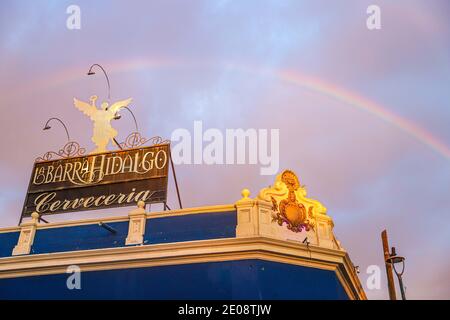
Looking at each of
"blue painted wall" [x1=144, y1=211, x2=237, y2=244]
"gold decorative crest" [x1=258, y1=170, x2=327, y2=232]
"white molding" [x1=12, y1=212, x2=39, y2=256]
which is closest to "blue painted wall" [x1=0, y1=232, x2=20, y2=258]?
"white molding" [x1=12, y1=212, x2=39, y2=256]

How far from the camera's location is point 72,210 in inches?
709

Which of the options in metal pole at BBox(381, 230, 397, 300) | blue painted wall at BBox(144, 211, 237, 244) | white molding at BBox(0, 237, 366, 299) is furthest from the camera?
metal pole at BBox(381, 230, 397, 300)

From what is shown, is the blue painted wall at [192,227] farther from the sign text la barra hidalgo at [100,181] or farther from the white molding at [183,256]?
the sign text la barra hidalgo at [100,181]

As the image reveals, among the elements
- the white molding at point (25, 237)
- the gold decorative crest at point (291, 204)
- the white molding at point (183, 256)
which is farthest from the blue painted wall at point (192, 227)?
the white molding at point (25, 237)

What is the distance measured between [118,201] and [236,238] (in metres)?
5.66

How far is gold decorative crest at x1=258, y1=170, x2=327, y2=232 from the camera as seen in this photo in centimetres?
1534

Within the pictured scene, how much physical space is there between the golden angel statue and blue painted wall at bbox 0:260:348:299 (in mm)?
6070

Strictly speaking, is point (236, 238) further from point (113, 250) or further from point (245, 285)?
point (113, 250)

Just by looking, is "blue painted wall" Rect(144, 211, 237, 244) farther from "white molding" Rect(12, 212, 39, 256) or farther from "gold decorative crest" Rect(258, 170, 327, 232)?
"white molding" Rect(12, 212, 39, 256)

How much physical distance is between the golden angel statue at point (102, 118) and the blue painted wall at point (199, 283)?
607 cm
